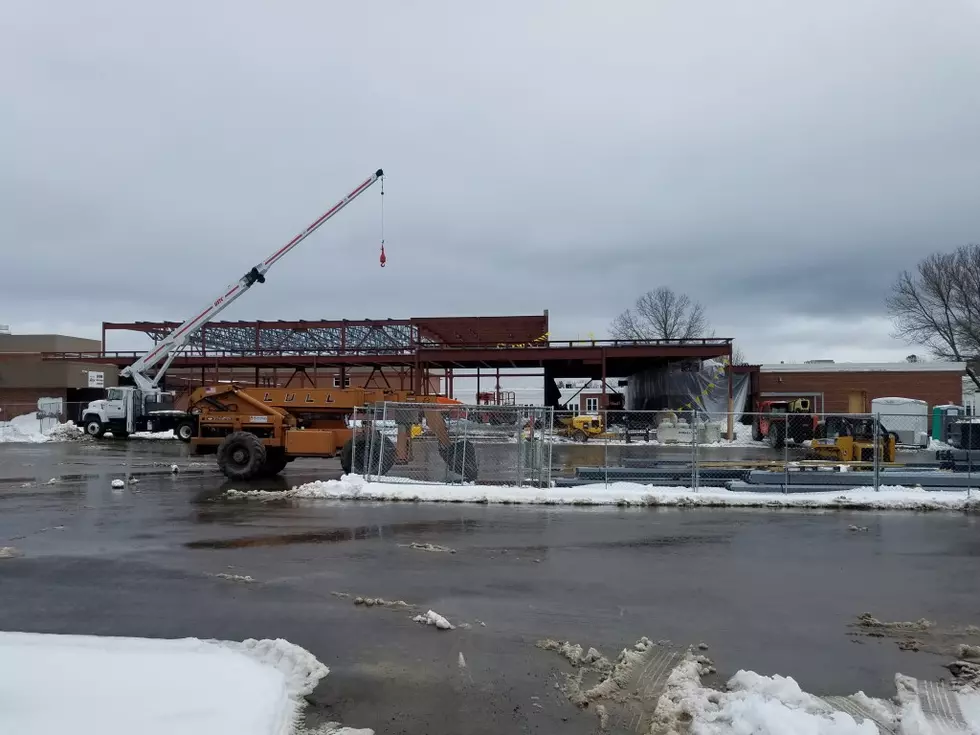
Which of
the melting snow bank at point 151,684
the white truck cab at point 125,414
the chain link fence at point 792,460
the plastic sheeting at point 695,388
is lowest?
the melting snow bank at point 151,684

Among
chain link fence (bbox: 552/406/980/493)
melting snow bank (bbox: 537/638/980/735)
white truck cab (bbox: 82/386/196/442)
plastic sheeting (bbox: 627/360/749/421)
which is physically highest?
plastic sheeting (bbox: 627/360/749/421)

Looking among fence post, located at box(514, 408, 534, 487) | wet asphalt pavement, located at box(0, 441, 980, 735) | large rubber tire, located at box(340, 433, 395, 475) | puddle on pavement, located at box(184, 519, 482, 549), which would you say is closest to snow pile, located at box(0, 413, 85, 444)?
large rubber tire, located at box(340, 433, 395, 475)

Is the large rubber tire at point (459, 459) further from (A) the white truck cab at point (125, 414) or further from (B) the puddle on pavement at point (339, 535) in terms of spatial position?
(A) the white truck cab at point (125, 414)

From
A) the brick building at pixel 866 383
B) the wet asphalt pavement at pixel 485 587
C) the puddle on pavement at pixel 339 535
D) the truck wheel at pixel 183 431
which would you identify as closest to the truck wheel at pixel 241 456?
the wet asphalt pavement at pixel 485 587

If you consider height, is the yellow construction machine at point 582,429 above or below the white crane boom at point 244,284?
below

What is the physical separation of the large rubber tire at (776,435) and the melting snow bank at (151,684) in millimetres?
29180

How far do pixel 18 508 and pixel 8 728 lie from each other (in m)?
11.3

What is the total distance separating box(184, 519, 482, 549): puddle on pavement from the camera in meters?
10.4

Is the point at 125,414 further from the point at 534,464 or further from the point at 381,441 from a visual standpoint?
the point at 534,464

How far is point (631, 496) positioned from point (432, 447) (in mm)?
4752

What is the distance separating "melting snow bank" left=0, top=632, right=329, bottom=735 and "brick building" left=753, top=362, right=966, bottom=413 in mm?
50607

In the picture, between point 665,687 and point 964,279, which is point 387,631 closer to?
point 665,687

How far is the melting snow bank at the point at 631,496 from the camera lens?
14.5m

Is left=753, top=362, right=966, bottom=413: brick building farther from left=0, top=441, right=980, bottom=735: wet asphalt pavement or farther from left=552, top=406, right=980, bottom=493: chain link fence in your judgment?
left=0, top=441, right=980, bottom=735: wet asphalt pavement
